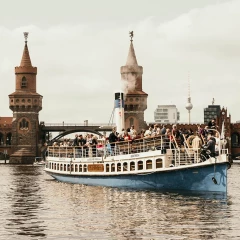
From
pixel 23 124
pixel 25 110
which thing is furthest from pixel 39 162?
pixel 25 110

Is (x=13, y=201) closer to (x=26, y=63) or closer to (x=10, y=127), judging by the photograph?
(x=26, y=63)

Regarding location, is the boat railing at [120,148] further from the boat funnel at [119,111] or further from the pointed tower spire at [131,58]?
the pointed tower spire at [131,58]

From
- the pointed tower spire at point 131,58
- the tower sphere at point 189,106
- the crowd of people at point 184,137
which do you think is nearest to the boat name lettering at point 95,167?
the crowd of people at point 184,137

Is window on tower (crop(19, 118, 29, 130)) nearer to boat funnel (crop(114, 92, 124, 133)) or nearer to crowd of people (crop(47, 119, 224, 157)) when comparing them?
boat funnel (crop(114, 92, 124, 133))

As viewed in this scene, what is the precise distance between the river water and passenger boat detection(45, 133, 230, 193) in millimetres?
982

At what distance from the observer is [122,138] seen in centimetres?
4456

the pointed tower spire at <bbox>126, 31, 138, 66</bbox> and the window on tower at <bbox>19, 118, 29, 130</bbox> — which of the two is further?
the window on tower at <bbox>19, 118, 29, 130</bbox>

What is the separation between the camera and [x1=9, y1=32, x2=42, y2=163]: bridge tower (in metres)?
146

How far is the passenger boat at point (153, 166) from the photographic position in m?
36.9

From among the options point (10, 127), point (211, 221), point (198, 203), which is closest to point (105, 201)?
point (198, 203)

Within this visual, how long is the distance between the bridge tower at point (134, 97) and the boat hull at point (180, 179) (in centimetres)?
10214

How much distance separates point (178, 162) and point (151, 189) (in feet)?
8.52

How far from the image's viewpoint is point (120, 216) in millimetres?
28422

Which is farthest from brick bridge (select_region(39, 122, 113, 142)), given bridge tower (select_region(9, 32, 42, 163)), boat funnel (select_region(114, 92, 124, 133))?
boat funnel (select_region(114, 92, 124, 133))
